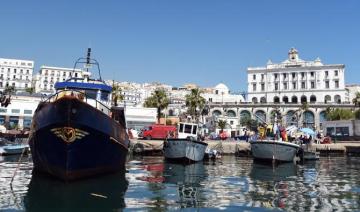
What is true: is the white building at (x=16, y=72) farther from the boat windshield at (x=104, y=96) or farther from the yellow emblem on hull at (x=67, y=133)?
the yellow emblem on hull at (x=67, y=133)

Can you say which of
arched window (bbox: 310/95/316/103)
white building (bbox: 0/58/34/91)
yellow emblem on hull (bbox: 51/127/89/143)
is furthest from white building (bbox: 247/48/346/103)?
yellow emblem on hull (bbox: 51/127/89/143)

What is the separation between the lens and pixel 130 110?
251 ft

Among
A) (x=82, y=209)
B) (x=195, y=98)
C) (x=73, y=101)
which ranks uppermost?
(x=195, y=98)

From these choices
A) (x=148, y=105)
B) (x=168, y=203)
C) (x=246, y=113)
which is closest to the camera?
(x=168, y=203)

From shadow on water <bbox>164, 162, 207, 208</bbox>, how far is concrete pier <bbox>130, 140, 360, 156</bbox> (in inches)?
686

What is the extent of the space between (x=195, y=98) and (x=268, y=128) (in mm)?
39706

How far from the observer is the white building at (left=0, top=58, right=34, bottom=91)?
158125 millimetres

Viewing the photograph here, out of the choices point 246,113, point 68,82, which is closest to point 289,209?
point 68,82

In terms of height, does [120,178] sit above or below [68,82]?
below

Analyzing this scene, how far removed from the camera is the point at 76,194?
16.7 m

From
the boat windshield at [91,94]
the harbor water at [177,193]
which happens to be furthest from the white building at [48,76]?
the harbor water at [177,193]

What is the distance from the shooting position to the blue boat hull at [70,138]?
18156mm

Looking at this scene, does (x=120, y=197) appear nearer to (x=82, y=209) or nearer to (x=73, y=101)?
(x=82, y=209)

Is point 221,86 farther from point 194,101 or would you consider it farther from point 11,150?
point 11,150
